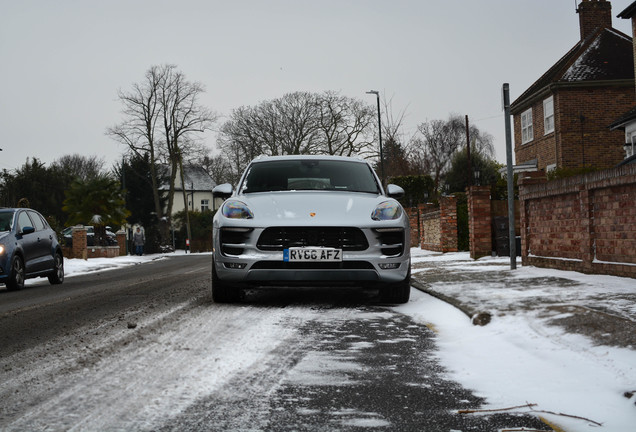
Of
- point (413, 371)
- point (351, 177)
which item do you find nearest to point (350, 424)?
point (413, 371)

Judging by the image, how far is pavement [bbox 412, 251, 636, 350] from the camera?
5261 mm

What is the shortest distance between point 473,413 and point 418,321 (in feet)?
10.6

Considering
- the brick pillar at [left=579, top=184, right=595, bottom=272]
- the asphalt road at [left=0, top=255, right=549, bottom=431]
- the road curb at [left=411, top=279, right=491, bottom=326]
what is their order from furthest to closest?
the brick pillar at [left=579, top=184, right=595, bottom=272] < the road curb at [left=411, top=279, right=491, bottom=326] < the asphalt road at [left=0, top=255, right=549, bottom=431]

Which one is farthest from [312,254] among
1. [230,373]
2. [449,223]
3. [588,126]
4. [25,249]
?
[588,126]

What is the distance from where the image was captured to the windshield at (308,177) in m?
8.73

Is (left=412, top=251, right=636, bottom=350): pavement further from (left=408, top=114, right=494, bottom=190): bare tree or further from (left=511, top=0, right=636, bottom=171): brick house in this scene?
(left=408, top=114, right=494, bottom=190): bare tree

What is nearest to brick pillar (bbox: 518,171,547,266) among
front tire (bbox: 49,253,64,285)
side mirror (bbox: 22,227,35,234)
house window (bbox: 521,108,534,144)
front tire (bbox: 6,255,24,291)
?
front tire (bbox: 6,255,24,291)

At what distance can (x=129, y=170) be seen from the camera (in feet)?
209

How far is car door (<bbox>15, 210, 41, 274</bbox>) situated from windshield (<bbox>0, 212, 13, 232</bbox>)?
0.54 ft

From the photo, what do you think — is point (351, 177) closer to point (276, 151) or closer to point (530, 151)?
point (530, 151)

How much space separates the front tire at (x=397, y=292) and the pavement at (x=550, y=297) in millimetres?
473

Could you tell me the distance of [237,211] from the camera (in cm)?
767

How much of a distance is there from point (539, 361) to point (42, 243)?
40.6 feet

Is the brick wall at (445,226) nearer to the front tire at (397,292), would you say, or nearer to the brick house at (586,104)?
the brick house at (586,104)
